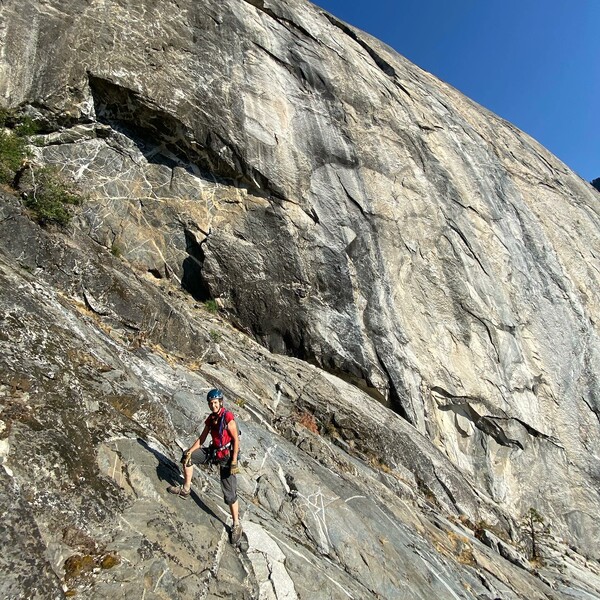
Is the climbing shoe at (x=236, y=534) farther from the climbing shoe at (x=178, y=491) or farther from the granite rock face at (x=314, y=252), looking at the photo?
the granite rock face at (x=314, y=252)

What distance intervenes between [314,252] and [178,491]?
11004 mm

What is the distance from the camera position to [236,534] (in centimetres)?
630

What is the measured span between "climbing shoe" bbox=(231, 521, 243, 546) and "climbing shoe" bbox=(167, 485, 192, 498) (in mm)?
721

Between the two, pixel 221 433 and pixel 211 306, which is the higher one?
pixel 211 306

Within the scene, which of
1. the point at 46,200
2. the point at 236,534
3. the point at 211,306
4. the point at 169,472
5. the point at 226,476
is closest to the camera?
the point at 236,534

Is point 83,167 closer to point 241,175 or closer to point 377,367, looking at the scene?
point 241,175

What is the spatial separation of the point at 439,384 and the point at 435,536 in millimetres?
6398

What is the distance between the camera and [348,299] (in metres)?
16.3

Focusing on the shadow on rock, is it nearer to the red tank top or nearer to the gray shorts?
the gray shorts

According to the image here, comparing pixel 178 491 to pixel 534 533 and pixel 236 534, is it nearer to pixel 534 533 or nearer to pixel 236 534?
pixel 236 534

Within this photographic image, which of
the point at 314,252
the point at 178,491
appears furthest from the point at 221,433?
the point at 314,252

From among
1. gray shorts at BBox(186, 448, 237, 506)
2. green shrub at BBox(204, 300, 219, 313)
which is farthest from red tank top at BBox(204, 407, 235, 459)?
green shrub at BBox(204, 300, 219, 313)

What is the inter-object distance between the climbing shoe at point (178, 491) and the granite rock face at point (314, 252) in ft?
11.8

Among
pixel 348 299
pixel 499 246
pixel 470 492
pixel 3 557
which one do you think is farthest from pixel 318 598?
pixel 499 246
